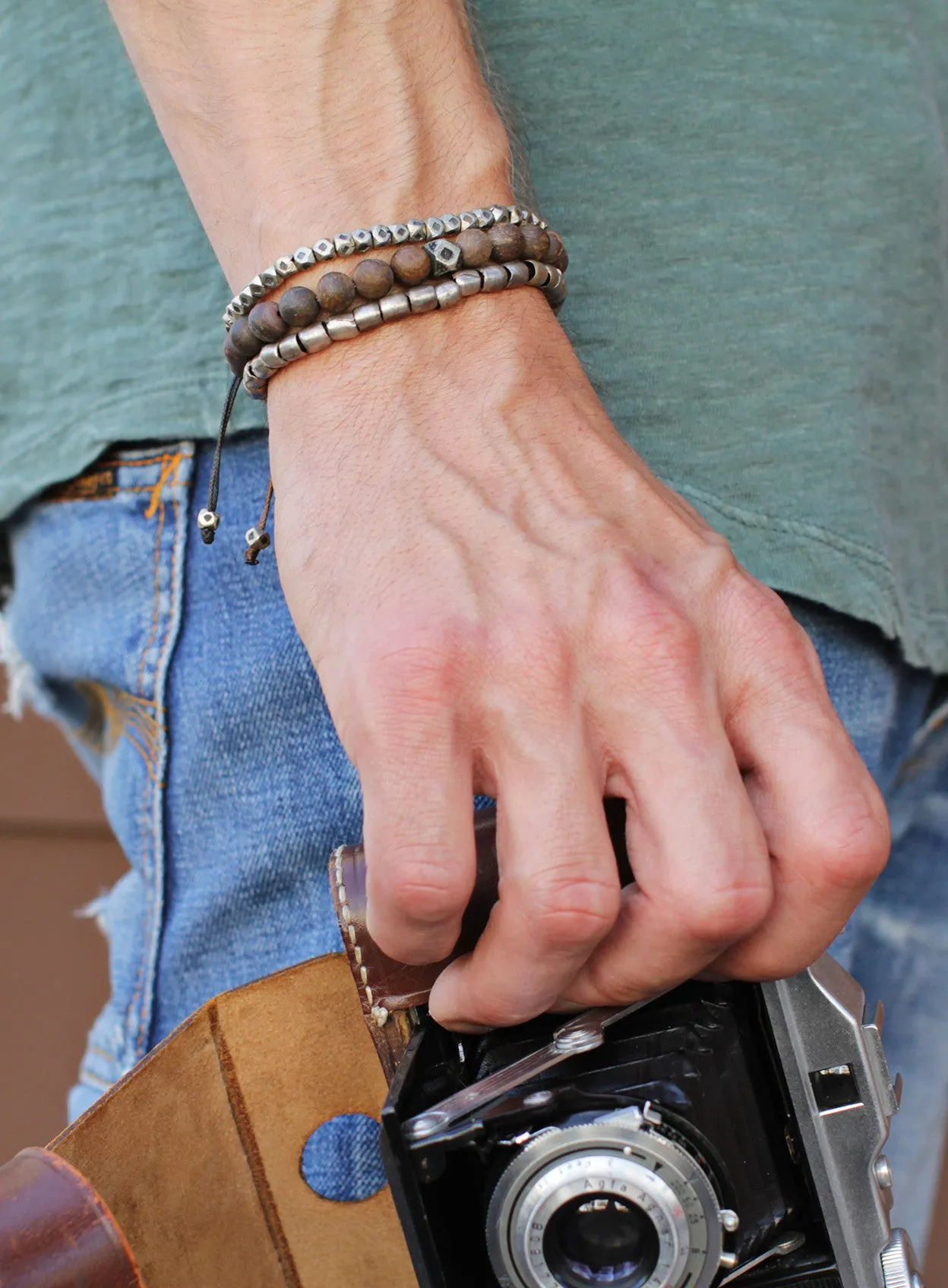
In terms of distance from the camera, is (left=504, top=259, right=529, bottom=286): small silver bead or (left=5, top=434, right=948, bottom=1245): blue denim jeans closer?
(left=504, top=259, right=529, bottom=286): small silver bead

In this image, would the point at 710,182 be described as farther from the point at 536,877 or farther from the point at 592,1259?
the point at 592,1259

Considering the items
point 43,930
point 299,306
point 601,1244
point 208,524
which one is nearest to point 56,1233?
point 601,1244

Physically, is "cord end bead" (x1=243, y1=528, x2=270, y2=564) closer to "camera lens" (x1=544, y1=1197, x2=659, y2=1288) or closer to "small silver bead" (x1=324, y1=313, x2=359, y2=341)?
"small silver bead" (x1=324, y1=313, x2=359, y2=341)

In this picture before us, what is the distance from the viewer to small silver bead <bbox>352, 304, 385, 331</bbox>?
62cm

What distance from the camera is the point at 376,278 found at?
0.61m

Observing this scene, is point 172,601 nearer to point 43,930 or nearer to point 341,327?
point 341,327

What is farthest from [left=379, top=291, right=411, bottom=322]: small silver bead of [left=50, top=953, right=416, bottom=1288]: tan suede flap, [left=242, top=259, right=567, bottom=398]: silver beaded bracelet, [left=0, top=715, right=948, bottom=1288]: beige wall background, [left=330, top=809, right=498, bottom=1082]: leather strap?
[left=0, top=715, right=948, bottom=1288]: beige wall background

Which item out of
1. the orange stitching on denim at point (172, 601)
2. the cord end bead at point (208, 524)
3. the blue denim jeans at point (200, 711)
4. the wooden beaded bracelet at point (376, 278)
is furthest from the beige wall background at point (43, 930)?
the wooden beaded bracelet at point (376, 278)

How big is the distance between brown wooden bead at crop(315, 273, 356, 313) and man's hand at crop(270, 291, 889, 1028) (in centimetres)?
3

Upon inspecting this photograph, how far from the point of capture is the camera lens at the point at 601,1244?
0.64 m

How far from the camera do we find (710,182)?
795 millimetres

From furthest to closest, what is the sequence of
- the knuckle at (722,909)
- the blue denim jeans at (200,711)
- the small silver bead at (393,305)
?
1. the blue denim jeans at (200,711)
2. the small silver bead at (393,305)
3. the knuckle at (722,909)

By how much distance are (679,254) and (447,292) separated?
230 mm

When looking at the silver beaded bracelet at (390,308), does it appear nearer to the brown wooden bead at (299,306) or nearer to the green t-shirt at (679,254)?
the brown wooden bead at (299,306)
